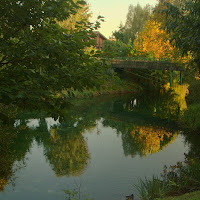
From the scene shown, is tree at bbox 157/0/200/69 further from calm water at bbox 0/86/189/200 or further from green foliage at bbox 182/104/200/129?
green foliage at bbox 182/104/200/129

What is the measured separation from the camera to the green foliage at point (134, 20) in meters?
63.6

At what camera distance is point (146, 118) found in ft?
74.4

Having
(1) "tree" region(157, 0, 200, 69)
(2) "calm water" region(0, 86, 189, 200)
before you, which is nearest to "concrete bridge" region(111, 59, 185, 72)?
(2) "calm water" region(0, 86, 189, 200)

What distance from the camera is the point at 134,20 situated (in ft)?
212

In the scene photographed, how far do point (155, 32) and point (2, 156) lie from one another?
33844 millimetres

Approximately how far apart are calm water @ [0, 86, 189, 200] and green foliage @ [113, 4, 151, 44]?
44.5 metres

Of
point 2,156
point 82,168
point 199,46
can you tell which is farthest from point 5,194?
point 199,46

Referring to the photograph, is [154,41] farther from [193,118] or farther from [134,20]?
[134,20]

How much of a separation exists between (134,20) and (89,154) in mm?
56318

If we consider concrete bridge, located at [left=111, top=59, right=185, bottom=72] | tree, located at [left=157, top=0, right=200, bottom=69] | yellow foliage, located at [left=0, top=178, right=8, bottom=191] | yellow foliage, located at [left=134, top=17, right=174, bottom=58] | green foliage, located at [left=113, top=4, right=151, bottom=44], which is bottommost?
yellow foliage, located at [left=0, top=178, right=8, bottom=191]

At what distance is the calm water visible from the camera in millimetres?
9742

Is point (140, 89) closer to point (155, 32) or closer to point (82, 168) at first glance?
point (155, 32)

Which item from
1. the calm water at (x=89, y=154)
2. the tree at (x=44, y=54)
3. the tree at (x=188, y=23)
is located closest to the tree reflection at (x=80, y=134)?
the calm water at (x=89, y=154)

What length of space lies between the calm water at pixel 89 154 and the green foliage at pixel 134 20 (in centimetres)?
4447
